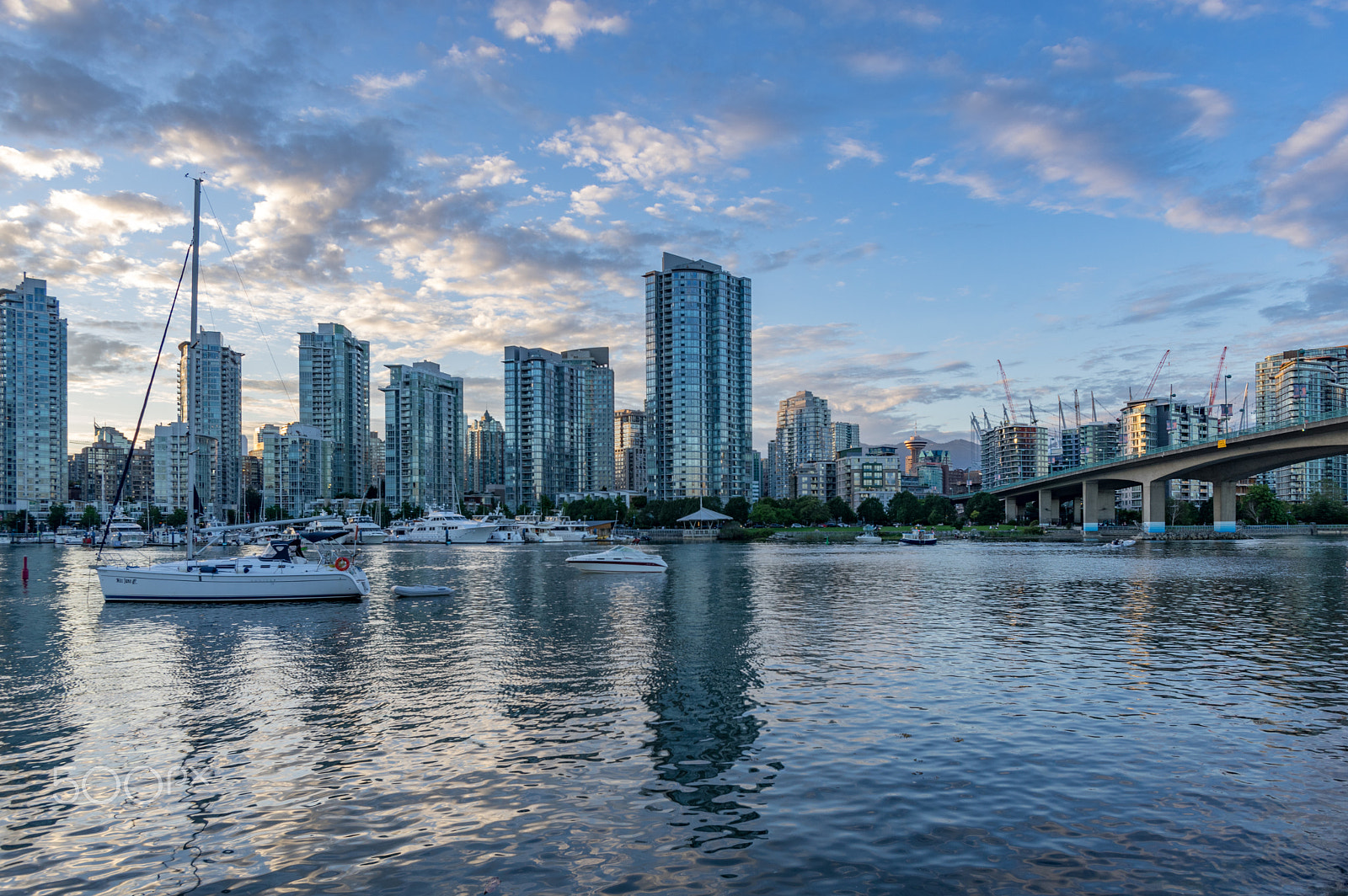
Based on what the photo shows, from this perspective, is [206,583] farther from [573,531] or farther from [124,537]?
[124,537]

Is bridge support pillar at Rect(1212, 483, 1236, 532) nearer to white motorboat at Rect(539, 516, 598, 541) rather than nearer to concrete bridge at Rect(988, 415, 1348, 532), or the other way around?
concrete bridge at Rect(988, 415, 1348, 532)

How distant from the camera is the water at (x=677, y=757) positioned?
44.7ft

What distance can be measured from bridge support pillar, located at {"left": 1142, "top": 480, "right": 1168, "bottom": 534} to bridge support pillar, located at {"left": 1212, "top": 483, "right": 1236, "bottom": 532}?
36.9 ft

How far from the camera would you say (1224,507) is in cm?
16362

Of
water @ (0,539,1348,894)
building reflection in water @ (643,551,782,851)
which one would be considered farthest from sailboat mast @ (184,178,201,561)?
building reflection in water @ (643,551,782,851)

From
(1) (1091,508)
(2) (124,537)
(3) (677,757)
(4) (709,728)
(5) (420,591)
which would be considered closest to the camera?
(3) (677,757)

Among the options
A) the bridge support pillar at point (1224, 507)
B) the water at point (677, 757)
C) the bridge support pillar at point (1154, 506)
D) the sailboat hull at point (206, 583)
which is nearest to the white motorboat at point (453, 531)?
the sailboat hull at point (206, 583)

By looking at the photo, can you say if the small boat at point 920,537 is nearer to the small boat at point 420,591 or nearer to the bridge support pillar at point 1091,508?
the bridge support pillar at point 1091,508

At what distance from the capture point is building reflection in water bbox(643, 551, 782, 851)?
51.7 feet

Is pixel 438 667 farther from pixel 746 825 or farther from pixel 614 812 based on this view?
pixel 746 825

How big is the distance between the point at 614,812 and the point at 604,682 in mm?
12604

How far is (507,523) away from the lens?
18800 centimetres

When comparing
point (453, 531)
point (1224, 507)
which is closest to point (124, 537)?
point (453, 531)

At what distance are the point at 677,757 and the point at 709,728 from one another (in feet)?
9.13
